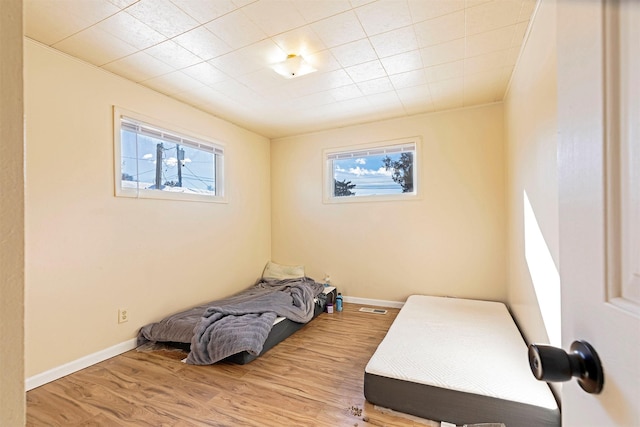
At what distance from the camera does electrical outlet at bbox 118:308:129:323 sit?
8.22 feet

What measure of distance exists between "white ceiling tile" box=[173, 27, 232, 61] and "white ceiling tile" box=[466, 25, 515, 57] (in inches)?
71.1

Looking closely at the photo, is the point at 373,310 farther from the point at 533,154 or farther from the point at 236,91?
the point at 236,91

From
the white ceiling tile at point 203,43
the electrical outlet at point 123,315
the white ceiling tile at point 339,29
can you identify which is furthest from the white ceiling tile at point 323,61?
the electrical outlet at point 123,315

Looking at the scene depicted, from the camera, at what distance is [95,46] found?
2.13m

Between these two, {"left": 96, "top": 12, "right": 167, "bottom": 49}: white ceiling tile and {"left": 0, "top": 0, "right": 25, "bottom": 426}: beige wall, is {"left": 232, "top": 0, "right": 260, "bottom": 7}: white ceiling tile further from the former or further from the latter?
{"left": 0, "top": 0, "right": 25, "bottom": 426}: beige wall

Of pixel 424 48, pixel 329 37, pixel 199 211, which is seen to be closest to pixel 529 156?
pixel 424 48

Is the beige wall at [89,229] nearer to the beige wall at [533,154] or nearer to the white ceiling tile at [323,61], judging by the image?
the white ceiling tile at [323,61]

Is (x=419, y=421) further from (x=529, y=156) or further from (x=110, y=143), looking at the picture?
(x=110, y=143)

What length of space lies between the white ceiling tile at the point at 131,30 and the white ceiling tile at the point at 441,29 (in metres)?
1.79

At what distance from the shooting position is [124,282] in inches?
100

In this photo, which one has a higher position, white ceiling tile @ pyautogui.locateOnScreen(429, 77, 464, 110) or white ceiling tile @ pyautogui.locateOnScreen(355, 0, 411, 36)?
white ceiling tile @ pyautogui.locateOnScreen(355, 0, 411, 36)

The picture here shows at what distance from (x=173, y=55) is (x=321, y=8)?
1.23 metres

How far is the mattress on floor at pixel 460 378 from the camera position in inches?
59.9

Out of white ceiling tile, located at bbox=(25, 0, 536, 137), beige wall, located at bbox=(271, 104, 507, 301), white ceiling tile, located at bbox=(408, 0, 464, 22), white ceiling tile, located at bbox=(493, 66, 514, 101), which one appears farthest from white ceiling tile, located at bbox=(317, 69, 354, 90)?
white ceiling tile, located at bbox=(493, 66, 514, 101)
